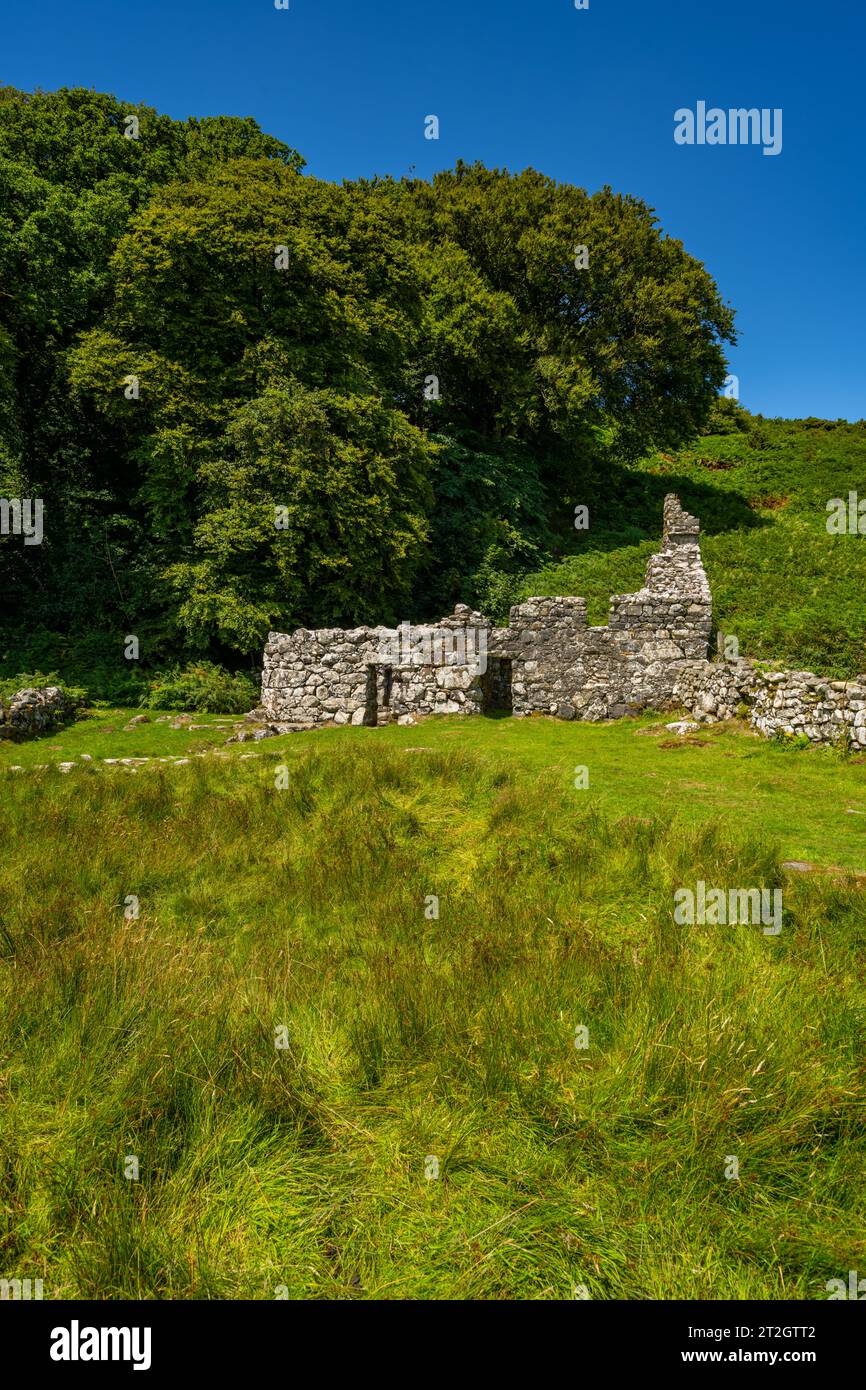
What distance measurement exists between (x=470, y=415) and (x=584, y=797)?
26.9m

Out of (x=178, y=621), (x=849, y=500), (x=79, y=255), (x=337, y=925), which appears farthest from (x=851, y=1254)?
(x=849, y=500)

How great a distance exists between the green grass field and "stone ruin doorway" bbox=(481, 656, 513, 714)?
11.1m

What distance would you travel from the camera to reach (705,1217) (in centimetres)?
278

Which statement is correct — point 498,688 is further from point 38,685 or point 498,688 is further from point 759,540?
point 759,540

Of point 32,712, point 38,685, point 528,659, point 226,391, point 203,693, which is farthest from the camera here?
point 226,391

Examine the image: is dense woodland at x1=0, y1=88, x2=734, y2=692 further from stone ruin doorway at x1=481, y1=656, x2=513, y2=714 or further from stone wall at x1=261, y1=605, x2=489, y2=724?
stone ruin doorway at x1=481, y1=656, x2=513, y2=714

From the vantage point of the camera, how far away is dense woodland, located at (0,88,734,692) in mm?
18938

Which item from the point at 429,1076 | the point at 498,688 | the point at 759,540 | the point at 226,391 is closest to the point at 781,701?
the point at 498,688

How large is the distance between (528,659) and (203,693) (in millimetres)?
8784

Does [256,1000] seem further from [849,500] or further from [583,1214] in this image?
[849,500]

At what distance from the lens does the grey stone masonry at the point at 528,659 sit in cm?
1619

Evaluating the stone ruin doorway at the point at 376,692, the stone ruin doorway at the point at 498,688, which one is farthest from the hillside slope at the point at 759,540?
the stone ruin doorway at the point at 376,692

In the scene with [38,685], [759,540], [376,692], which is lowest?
[376,692]

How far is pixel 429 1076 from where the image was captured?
3.57m
